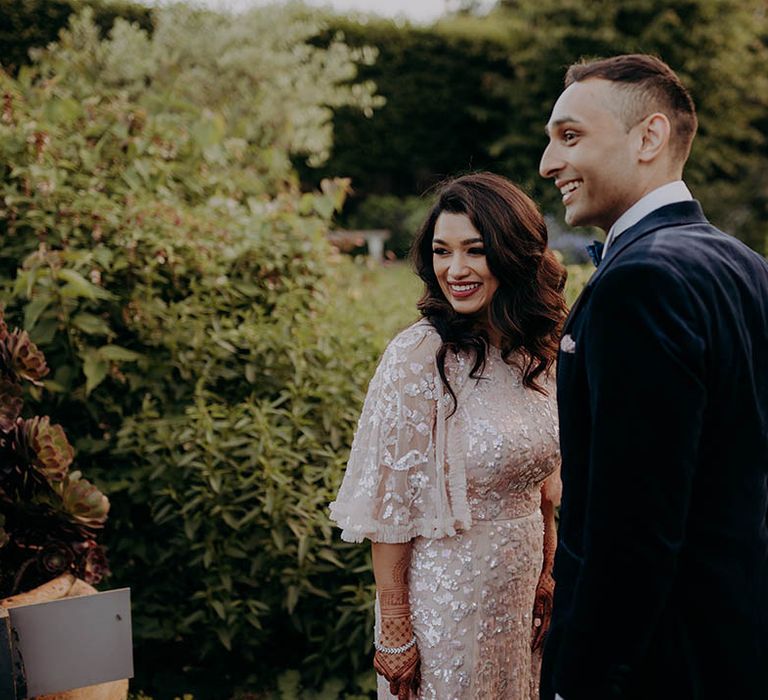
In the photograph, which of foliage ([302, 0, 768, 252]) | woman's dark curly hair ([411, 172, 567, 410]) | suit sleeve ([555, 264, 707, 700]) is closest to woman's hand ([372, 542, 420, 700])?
woman's dark curly hair ([411, 172, 567, 410])

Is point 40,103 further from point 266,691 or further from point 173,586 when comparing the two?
point 266,691

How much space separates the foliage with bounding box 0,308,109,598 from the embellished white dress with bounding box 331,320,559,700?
81 centimetres

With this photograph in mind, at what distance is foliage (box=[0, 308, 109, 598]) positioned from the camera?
2.31m

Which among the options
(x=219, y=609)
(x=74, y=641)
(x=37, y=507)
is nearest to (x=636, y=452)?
(x=74, y=641)

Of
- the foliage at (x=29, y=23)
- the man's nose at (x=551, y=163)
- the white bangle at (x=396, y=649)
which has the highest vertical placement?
the foliage at (x=29, y=23)

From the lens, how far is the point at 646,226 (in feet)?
4.92

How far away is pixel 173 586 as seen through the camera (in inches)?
126

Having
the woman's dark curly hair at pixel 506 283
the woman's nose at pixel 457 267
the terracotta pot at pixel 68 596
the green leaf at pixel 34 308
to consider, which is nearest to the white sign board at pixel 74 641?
the terracotta pot at pixel 68 596

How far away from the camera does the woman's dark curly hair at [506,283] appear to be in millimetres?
2143

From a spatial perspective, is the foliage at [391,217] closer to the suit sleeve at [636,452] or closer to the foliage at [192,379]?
the foliage at [192,379]

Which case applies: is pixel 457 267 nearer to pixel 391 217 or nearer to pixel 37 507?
pixel 37 507

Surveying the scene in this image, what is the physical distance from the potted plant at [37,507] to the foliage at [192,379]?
0.18ft

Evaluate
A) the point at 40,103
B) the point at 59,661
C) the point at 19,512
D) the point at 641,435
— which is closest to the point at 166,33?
the point at 40,103

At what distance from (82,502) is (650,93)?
1.81m
